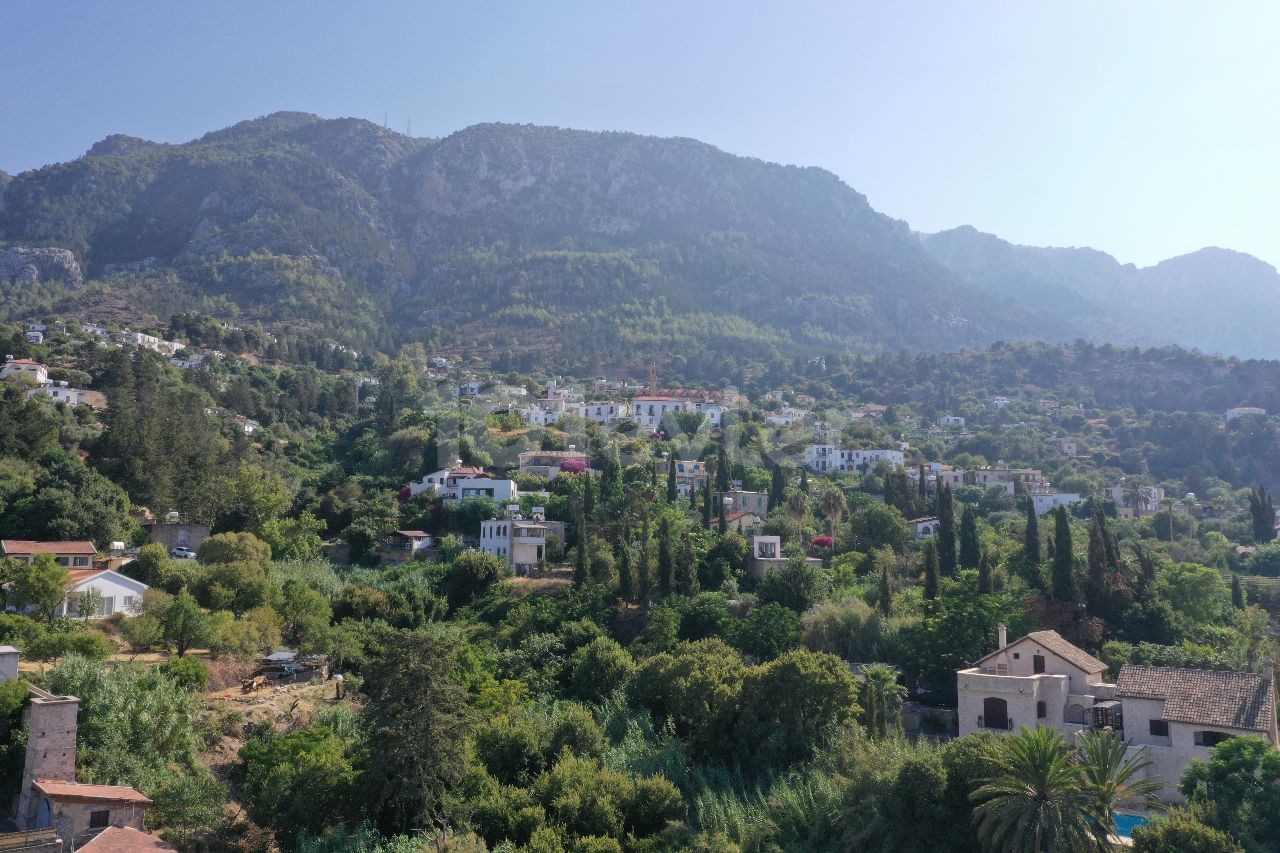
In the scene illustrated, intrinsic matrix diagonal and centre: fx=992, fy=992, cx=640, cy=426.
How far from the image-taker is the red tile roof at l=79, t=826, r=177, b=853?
936 inches

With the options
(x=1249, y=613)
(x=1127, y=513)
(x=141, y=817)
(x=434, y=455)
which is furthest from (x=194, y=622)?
(x=1127, y=513)

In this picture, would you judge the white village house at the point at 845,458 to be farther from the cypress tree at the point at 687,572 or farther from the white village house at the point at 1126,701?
the white village house at the point at 1126,701

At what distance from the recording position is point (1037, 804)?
23000 mm

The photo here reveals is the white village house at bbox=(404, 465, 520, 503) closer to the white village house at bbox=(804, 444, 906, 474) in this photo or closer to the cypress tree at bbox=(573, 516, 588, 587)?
the cypress tree at bbox=(573, 516, 588, 587)

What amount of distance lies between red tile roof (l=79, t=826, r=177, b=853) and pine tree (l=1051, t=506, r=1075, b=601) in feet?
118

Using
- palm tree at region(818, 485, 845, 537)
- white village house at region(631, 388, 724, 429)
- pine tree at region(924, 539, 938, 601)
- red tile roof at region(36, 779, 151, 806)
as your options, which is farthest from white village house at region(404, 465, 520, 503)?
red tile roof at region(36, 779, 151, 806)

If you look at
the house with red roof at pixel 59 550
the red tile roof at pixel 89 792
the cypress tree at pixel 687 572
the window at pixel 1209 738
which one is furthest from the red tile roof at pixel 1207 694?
the house with red roof at pixel 59 550

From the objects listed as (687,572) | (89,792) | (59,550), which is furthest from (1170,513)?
(89,792)

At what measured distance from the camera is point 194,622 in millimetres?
37781

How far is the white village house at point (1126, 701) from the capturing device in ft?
93.9

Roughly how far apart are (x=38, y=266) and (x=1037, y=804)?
165333mm

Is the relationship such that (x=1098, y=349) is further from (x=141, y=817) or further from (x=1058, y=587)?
(x=141, y=817)

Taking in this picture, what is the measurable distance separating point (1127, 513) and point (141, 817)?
76.7 m

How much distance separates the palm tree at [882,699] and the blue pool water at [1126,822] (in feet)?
22.0
